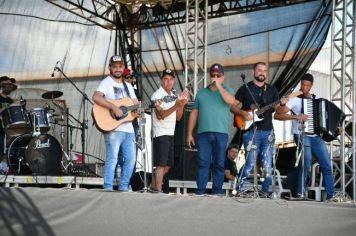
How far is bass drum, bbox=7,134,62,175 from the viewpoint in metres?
8.42

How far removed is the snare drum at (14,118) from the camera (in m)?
8.16

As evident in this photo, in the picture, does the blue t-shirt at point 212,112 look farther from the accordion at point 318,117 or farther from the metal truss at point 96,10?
the metal truss at point 96,10

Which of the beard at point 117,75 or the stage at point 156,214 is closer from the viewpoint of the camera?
the stage at point 156,214

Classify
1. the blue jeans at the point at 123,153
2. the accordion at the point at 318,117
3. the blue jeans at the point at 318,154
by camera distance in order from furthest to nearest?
1. the blue jeans at the point at 318,154
2. the accordion at the point at 318,117
3. the blue jeans at the point at 123,153

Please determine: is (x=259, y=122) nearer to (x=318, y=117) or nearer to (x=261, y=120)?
(x=261, y=120)

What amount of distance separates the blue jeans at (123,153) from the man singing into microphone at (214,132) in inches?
30.0

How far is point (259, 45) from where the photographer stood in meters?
10.9

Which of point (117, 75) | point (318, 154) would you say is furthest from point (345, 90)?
point (117, 75)

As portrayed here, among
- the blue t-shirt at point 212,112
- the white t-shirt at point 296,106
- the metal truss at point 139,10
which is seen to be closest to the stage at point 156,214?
the blue t-shirt at point 212,112

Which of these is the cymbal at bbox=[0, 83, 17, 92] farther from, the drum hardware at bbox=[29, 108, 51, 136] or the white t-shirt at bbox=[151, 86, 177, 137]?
the white t-shirt at bbox=[151, 86, 177, 137]

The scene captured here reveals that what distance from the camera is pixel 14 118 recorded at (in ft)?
27.1

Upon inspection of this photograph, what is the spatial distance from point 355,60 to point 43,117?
4.66m

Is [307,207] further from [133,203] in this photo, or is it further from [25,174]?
[25,174]

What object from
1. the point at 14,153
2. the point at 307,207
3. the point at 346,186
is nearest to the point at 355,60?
the point at 346,186
